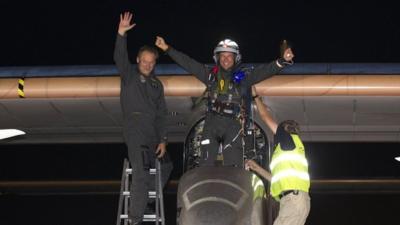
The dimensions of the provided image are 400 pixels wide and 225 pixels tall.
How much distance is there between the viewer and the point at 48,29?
48.3 meters

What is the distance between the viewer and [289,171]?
803 centimetres

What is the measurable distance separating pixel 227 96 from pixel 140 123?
130 centimetres

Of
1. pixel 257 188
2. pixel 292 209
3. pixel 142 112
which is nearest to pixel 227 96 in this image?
pixel 142 112

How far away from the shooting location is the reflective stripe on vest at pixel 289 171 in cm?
802

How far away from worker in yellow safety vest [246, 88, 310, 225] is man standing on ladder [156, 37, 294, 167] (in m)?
0.44

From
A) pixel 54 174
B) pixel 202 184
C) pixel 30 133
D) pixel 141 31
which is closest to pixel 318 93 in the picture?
pixel 202 184

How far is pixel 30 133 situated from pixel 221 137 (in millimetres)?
9602

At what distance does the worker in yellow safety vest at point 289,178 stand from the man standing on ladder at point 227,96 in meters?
0.44

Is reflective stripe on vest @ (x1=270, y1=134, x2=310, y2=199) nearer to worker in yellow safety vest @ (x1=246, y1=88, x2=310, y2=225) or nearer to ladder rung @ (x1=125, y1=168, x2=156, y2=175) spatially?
worker in yellow safety vest @ (x1=246, y1=88, x2=310, y2=225)

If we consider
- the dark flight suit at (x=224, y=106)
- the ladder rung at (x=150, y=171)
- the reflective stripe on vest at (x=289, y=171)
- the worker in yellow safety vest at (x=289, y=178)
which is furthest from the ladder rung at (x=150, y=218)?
the reflective stripe on vest at (x=289, y=171)

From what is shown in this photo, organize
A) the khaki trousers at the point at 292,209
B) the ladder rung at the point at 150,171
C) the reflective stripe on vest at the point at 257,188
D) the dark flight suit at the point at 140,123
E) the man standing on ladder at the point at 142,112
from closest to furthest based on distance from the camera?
the reflective stripe on vest at the point at 257,188
the khaki trousers at the point at 292,209
the dark flight suit at the point at 140,123
the man standing on ladder at the point at 142,112
the ladder rung at the point at 150,171

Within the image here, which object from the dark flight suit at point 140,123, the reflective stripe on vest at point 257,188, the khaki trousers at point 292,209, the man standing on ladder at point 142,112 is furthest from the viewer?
the man standing on ladder at point 142,112

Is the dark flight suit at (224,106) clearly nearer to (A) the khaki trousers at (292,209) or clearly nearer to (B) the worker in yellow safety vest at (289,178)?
(B) the worker in yellow safety vest at (289,178)

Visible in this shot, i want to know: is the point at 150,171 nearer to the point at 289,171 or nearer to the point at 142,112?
the point at 142,112
